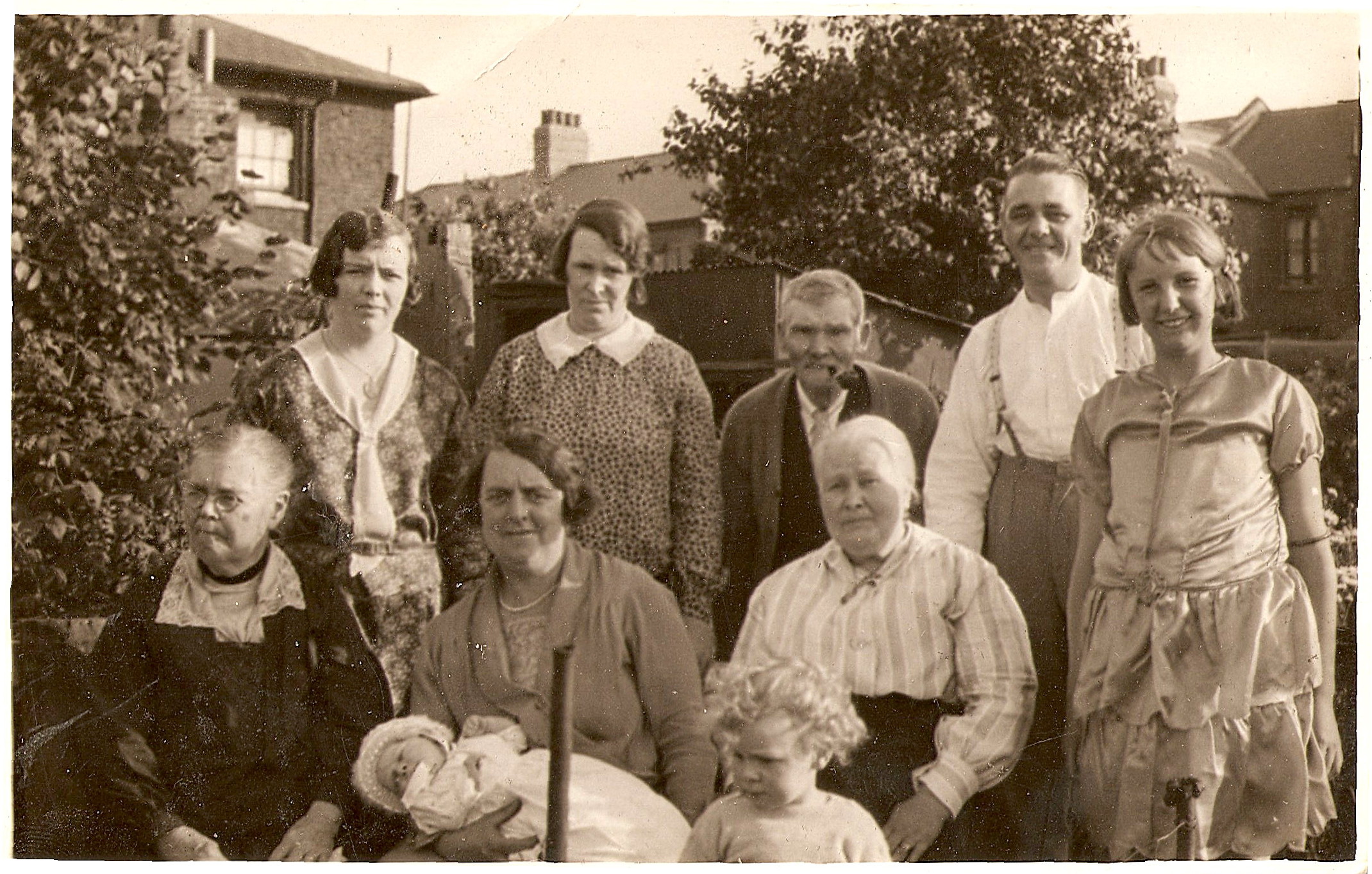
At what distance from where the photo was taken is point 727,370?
4621 millimetres

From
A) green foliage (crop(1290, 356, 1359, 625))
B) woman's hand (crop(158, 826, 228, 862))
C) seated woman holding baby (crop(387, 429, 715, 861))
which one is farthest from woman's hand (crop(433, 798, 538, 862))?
green foliage (crop(1290, 356, 1359, 625))

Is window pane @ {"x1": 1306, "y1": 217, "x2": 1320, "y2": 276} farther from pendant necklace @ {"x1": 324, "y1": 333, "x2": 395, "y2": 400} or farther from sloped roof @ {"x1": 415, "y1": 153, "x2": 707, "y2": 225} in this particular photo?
pendant necklace @ {"x1": 324, "y1": 333, "x2": 395, "y2": 400}

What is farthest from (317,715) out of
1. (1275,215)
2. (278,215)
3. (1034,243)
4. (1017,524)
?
(1275,215)

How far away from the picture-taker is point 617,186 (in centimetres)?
466

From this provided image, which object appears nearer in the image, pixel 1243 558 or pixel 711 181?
pixel 1243 558

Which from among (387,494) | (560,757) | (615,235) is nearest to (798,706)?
(560,757)

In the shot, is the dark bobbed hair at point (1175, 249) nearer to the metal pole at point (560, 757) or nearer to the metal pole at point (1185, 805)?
the metal pole at point (1185, 805)

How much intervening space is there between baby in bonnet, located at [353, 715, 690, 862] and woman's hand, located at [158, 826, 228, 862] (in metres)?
0.58

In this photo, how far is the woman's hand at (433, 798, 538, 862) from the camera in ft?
14.6

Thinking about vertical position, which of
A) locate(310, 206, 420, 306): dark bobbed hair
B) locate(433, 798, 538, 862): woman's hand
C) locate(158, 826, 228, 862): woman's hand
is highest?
locate(310, 206, 420, 306): dark bobbed hair

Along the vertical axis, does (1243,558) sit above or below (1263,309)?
below

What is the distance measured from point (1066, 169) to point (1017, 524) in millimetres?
1124

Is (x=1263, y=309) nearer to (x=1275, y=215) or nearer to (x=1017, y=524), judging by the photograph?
(x=1275, y=215)

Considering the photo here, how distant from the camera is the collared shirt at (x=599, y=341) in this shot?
455cm
